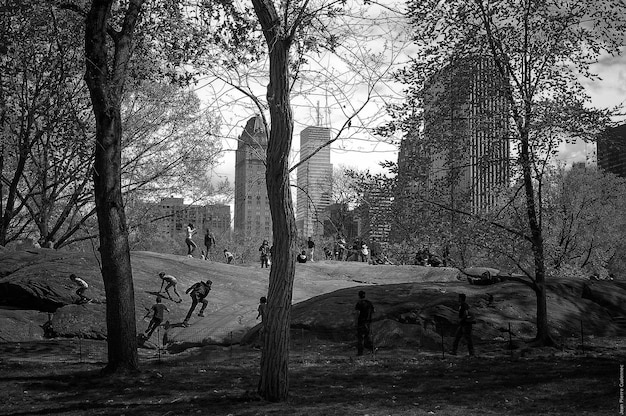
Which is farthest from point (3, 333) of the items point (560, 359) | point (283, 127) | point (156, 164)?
point (560, 359)

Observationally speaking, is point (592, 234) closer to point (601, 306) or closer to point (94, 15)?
point (601, 306)

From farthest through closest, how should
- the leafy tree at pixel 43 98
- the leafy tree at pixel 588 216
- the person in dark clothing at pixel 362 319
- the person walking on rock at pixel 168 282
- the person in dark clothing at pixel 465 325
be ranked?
1. the leafy tree at pixel 588 216
2. the person walking on rock at pixel 168 282
3. the leafy tree at pixel 43 98
4. the person in dark clothing at pixel 362 319
5. the person in dark clothing at pixel 465 325

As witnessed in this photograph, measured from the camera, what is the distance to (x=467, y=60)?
18281mm

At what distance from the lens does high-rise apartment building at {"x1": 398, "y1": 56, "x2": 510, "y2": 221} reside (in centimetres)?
1808

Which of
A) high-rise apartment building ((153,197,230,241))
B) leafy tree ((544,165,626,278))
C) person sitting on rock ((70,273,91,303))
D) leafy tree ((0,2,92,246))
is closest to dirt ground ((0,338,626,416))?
person sitting on rock ((70,273,91,303))

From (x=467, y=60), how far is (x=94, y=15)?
10586 mm

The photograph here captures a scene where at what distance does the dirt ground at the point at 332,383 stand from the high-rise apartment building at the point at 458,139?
197 inches

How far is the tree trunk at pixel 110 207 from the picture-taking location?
42.6 ft

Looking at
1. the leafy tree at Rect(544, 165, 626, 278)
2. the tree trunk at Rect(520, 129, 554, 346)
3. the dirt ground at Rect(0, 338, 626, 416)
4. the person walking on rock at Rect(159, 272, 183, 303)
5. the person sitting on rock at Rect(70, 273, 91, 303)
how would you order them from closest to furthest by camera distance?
the dirt ground at Rect(0, 338, 626, 416)
the tree trunk at Rect(520, 129, 554, 346)
the person sitting on rock at Rect(70, 273, 91, 303)
the person walking on rock at Rect(159, 272, 183, 303)
the leafy tree at Rect(544, 165, 626, 278)

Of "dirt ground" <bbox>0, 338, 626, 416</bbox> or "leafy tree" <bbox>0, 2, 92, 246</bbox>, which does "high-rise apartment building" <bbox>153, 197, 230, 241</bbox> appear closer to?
"leafy tree" <bbox>0, 2, 92, 246</bbox>

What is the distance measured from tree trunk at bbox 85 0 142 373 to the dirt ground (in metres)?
0.75

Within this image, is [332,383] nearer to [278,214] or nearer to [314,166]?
[278,214]

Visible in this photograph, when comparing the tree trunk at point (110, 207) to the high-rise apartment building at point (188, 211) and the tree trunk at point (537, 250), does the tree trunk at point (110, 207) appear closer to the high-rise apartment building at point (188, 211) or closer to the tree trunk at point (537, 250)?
the tree trunk at point (537, 250)

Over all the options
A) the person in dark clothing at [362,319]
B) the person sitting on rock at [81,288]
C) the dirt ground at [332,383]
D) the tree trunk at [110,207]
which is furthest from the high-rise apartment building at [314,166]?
the person sitting on rock at [81,288]
